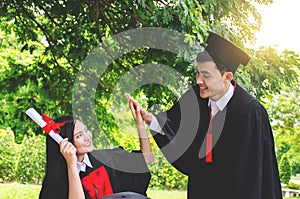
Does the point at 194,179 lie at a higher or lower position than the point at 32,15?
lower

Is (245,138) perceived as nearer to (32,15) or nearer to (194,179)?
(194,179)

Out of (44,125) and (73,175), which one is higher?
(44,125)

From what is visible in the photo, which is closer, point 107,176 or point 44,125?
point 44,125

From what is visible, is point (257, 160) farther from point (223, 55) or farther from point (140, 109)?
point (140, 109)

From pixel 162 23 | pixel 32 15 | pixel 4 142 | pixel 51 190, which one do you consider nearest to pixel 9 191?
pixel 4 142

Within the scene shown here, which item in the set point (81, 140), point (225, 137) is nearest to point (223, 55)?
point (225, 137)

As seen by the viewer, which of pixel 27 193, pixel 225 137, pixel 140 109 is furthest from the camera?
pixel 27 193

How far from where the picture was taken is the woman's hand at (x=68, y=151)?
270 cm

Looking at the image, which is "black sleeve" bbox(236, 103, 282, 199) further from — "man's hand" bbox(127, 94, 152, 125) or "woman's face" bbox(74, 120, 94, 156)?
"woman's face" bbox(74, 120, 94, 156)

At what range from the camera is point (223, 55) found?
8.59ft

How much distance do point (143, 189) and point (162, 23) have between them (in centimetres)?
180

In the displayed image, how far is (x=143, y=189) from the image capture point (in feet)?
10.0

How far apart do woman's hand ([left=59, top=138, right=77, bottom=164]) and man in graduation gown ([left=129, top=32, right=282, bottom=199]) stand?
390 millimetres

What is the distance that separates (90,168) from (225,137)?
0.79 meters
